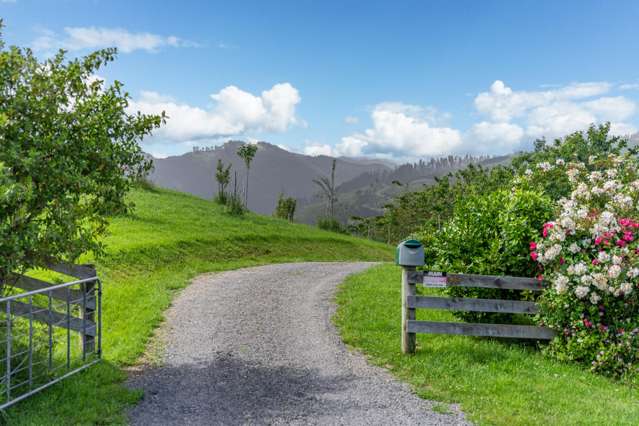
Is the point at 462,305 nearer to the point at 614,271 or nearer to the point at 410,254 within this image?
the point at 410,254

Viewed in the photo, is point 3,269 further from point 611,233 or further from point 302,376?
point 611,233

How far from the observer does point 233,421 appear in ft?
21.9

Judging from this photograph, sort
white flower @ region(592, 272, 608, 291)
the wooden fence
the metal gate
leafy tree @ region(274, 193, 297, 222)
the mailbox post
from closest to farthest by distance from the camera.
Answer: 1. the metal gate
2. white flower @ region(592, 272, 608, 291)
3. the mailbox post
4. the wooden fence
5. leafy tree @ region(274, 193, 297, 222)

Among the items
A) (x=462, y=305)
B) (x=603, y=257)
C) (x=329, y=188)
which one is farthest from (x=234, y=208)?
(x=329, y=188)

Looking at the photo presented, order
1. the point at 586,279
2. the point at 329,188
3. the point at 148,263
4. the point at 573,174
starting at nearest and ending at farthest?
the point at 586,279
the point at 573,174
the point at 148,263
the point at 329,188

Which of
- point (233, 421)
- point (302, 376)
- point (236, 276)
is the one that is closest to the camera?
point (233, 421)

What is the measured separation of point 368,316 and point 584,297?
4.87 metres

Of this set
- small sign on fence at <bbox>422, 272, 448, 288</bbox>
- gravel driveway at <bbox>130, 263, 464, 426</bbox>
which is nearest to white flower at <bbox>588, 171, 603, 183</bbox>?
small sign on fence at <bbox>422, 272, 448, 288</bbox>

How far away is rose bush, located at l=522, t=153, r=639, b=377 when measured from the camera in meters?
8.88

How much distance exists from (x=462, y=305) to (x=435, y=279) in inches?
29.7

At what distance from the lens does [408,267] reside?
372 inches

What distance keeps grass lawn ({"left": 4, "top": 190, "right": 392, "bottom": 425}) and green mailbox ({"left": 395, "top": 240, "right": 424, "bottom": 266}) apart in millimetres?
5000

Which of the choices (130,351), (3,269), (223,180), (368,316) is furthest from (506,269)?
(223,180)

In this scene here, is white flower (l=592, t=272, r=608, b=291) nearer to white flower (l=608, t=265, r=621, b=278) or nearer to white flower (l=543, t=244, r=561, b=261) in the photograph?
white flower (l=608, t=265, r=621, b=278)
